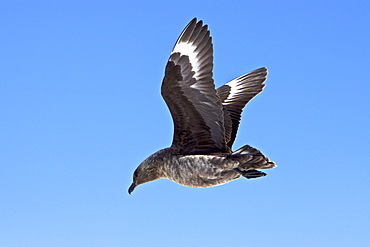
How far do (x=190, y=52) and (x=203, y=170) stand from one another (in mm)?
1403

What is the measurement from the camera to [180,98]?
5852mm

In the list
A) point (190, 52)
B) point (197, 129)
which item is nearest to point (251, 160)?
point (197, 129)

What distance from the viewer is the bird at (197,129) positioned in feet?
18.9

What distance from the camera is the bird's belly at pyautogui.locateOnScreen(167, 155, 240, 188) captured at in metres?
5.99

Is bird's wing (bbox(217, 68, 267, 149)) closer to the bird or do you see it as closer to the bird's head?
the bird

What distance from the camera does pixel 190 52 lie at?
18.8 feet

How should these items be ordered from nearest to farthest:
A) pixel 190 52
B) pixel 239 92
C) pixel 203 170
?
1. pixel 190 52
2. pixel 203 170
3. pixel 239 92

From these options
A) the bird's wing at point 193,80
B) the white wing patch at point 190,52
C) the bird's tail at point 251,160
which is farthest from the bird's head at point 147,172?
the white wing patch at point 190,52

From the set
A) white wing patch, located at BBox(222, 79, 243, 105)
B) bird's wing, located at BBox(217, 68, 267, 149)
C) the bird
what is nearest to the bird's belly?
the bird

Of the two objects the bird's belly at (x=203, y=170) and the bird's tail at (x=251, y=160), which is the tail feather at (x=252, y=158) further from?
the bird's belly at (x=203, y=170)

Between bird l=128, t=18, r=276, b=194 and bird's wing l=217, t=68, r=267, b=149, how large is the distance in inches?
18.3

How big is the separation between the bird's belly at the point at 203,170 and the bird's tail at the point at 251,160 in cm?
10

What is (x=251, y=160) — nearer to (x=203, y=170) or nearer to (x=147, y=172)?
(x=203, y=170)

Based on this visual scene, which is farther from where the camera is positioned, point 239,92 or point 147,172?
point 239,92
